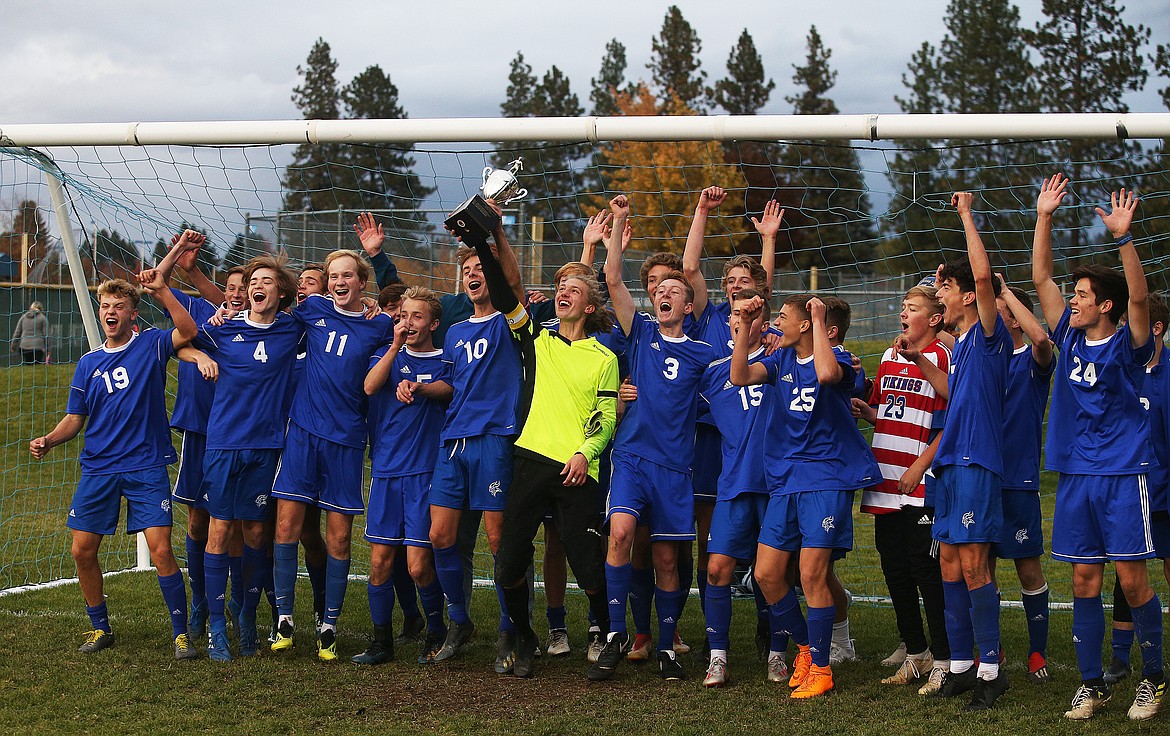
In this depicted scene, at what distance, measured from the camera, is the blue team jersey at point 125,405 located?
5.96 metres

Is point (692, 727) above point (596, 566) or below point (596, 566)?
below

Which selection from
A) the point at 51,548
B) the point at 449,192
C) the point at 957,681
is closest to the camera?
the point at 957,681

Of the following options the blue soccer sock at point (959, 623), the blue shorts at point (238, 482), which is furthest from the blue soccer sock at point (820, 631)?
the blue shorts at point (238, 482)

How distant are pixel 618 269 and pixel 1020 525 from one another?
226 cm

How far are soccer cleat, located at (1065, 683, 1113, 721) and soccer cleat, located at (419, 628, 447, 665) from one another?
10.1ft

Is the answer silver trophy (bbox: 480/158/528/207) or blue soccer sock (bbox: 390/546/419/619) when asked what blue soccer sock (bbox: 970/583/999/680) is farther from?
blue soccer sock (bbox: 390/546/419/619)

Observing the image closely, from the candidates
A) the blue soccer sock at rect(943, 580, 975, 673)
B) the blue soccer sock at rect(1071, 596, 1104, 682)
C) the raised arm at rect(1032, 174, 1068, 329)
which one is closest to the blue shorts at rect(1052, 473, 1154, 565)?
the blue soccer sock at rect(1071, 596, 1104, 682)

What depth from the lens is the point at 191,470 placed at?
6.44 metres

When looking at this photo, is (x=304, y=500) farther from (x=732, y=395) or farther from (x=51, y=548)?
(x=51, y=548)

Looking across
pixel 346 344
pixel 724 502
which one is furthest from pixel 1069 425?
pixel 346 344

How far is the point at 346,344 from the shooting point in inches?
238

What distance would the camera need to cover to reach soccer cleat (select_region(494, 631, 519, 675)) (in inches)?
225

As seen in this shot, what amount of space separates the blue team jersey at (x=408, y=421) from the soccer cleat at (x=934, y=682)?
8.78 feet

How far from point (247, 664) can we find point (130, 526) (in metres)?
0.98
